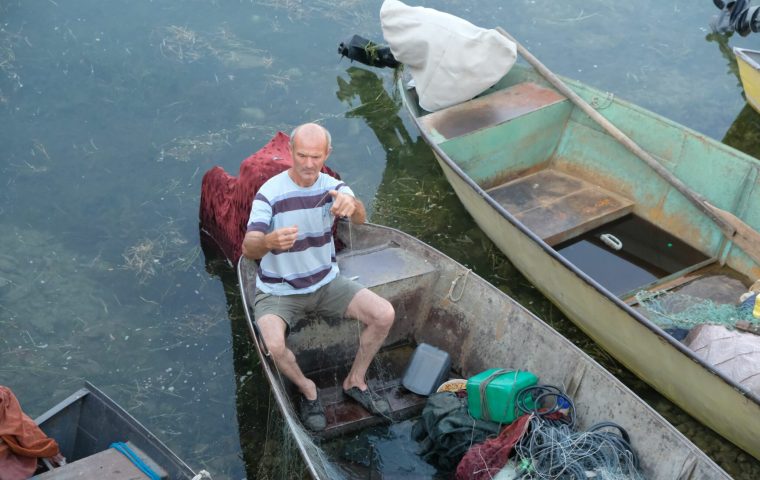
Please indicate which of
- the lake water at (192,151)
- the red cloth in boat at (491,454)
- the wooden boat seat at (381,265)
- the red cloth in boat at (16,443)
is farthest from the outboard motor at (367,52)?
the red cloth in boat at (16,443)

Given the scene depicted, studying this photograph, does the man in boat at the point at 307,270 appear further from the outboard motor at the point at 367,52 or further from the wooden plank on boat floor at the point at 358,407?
the outboard motor at the point at 367,52

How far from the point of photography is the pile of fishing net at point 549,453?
14.5 feet

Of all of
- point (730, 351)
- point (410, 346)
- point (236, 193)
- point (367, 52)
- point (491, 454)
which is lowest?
point (410, 346)

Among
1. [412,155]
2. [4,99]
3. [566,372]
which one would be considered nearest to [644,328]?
[566,372]

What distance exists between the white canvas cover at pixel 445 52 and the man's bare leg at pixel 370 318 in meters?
3.05

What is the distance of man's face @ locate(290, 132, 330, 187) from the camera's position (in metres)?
4.75

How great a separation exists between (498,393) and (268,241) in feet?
5.46

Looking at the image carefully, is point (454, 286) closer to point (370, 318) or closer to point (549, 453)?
point (370, 318)

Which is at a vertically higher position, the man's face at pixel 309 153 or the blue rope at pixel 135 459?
the man's face at pixel 309 153

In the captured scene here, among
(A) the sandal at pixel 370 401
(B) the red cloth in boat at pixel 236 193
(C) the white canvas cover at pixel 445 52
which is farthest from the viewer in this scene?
(C) the white canvas cover at pixel 445 52

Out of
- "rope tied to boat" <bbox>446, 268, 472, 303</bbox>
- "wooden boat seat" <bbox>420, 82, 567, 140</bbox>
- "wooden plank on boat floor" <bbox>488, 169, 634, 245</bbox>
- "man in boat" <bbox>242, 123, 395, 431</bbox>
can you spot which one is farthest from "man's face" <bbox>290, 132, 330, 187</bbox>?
"wooden plank on boat floor" <bbox>488, 169, 634, 245</bbox>

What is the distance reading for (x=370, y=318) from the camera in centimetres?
521

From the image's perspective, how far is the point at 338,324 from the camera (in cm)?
568

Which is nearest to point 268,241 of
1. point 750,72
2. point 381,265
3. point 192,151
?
point 381,265
